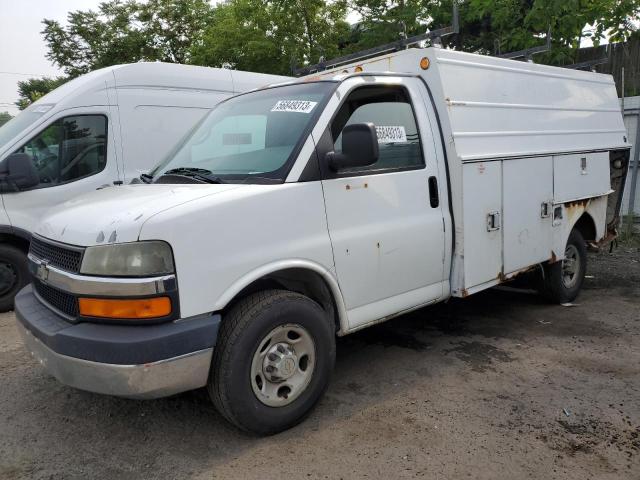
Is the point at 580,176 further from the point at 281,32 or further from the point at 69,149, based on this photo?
the point at 281,32

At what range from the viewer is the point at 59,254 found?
3.06 m

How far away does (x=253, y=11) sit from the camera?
52.8 ft

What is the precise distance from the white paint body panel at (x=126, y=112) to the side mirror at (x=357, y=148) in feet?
10.5

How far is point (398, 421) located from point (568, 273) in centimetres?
343

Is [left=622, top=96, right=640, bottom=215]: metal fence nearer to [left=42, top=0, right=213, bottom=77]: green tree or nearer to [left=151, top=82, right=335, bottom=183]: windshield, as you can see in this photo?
[left=151, top=82, right=335, bottom=183]: windshield

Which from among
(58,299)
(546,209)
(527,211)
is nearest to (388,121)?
(527,211)

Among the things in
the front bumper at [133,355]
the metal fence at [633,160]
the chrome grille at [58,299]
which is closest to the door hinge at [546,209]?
the front bumper at [133,355]

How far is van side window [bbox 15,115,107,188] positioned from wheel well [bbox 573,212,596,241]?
5515mm

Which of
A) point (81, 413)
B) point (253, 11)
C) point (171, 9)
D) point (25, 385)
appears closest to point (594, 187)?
point (81, 413)

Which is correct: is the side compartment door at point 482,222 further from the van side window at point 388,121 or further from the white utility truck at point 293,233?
the van side window at point 388,121

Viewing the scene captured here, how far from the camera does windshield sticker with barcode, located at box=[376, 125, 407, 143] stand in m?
3.80

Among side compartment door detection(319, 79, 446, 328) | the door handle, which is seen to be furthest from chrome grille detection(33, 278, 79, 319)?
the door handle

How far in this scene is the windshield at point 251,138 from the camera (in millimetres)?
3397

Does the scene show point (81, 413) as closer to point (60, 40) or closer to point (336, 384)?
point (336, 384)
